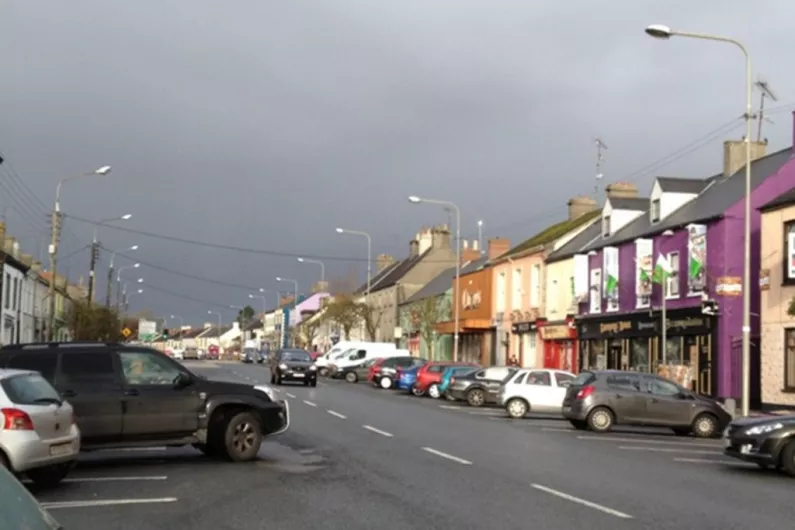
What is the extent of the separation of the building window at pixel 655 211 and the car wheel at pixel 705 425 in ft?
59.9

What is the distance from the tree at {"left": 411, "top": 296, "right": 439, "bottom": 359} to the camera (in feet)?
228

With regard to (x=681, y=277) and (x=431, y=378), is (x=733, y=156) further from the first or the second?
(x=431, y=378)

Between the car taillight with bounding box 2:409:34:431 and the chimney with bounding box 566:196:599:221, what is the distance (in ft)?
166

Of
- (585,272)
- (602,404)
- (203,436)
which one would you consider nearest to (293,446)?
(203,436)

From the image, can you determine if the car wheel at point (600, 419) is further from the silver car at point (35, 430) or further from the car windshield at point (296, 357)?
the car windshield at point (296, 357)

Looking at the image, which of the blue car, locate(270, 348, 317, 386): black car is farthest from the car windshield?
the blue car

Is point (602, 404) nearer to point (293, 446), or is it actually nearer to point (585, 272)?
point (293, 446)

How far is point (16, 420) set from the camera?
38.8 feet

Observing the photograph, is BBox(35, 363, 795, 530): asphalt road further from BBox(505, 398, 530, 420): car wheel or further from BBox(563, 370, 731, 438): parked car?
BBox(505, 398, 530, 420): car wheel

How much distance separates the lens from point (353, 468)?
1509cm

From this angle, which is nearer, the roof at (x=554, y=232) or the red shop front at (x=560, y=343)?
the red shop front at (x=560, y=343)

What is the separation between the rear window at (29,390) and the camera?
1216 cm

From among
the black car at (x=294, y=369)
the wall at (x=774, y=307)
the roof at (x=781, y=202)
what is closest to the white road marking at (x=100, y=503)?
the wall at (x=774, y=307)

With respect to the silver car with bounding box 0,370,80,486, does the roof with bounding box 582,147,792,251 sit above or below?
above
